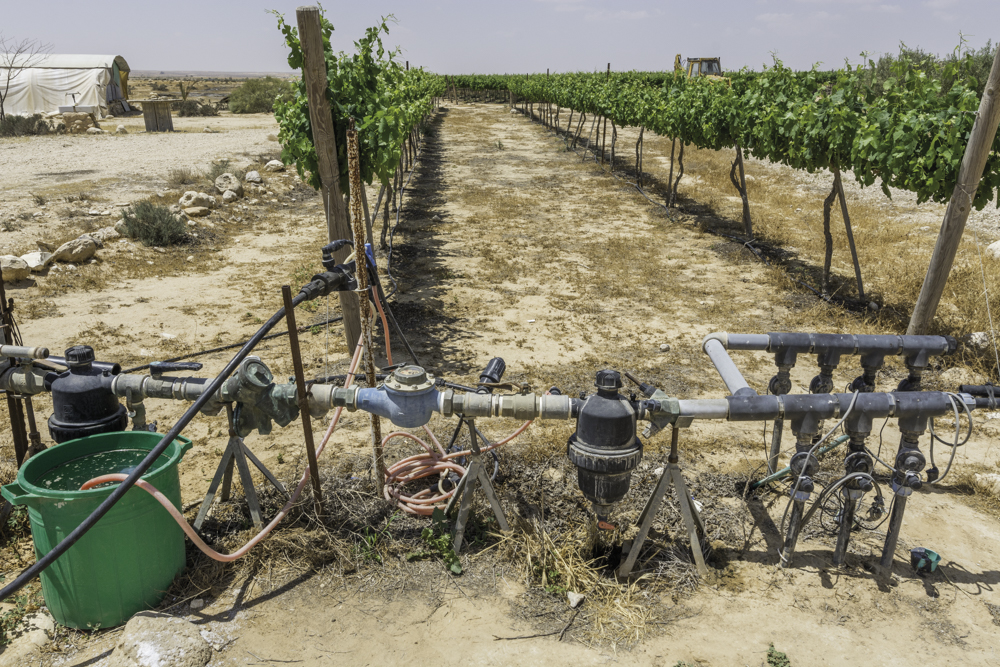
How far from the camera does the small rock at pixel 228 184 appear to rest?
13.1 meters

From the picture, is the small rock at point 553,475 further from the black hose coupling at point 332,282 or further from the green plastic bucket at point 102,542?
the green plastic bucket at point 102,542

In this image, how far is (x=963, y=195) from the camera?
19.5 ft

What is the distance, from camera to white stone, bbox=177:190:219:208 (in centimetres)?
1162

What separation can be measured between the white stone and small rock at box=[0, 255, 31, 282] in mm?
3738

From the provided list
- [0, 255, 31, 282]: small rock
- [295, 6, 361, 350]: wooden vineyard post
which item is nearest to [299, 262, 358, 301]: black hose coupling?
[295, 6, 361, 350]: wooden vineyard post

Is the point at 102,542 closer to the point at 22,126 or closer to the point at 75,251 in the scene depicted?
the point at 75,251

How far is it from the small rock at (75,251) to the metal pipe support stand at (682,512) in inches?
344

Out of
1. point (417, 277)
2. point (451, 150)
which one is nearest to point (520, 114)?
point (451, 150)

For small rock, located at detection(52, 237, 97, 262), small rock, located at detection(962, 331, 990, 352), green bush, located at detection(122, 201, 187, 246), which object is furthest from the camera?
green bush, located at detection(122, 201, 187, 246)

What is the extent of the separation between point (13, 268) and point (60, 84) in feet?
93.8

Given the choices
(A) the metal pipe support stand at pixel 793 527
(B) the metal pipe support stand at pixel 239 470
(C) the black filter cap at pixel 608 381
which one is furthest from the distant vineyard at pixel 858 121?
(B) the metal pipe support stand at pixel 239 470

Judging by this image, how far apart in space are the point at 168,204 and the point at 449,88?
5333 centimetres

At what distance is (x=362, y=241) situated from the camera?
3.41m

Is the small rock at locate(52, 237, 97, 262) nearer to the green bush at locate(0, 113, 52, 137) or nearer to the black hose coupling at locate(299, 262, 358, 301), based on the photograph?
the black hose coupling at locate(299, 262, 358, 301)
